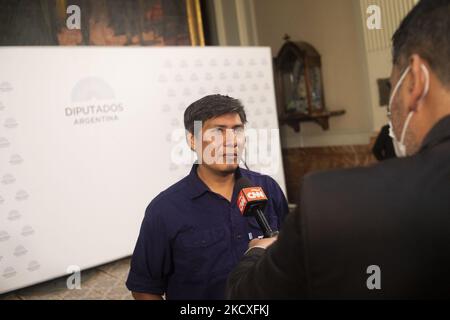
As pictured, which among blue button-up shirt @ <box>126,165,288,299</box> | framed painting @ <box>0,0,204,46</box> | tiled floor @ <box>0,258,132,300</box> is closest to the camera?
blue button-up shirt @ <box>126,165,288,299</box>

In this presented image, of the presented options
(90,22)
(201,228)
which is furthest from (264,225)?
(90,22)

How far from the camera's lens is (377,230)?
2.15ft

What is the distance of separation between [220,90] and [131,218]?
941 millimetres

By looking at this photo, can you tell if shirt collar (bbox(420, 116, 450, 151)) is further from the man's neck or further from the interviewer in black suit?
the man's neck

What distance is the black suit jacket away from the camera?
2.14 ft

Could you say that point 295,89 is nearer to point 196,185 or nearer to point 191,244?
point 196,185

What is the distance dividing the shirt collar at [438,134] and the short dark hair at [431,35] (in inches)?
2.9

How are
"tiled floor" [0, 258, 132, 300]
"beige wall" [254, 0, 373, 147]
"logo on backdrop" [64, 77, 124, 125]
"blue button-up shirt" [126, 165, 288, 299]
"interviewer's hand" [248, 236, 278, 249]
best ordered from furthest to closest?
1. "beige wall" [254, 0, 373, 147]
2. "logo on backdrop" [64, 77, 124, 125]
3. "tiled floor" [0, 258, 132, 300]
4. "blue button-up shirt" [126, 165, 288, 299]
5. "interviewer's hand" [248, 236, 278, 249]

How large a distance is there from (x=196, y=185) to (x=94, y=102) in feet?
2.50

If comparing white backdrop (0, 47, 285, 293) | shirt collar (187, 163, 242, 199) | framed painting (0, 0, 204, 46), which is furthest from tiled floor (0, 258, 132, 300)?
framed painting (0, 0, 204, 46)

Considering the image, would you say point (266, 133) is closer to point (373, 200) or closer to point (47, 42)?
point (373, 200)

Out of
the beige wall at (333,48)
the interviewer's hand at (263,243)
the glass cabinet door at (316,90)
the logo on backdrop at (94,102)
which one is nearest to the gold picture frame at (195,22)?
the beige wall at (333,48)

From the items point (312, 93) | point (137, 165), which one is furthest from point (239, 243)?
point (312, 93)

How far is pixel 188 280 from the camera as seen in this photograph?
1.30 metres
